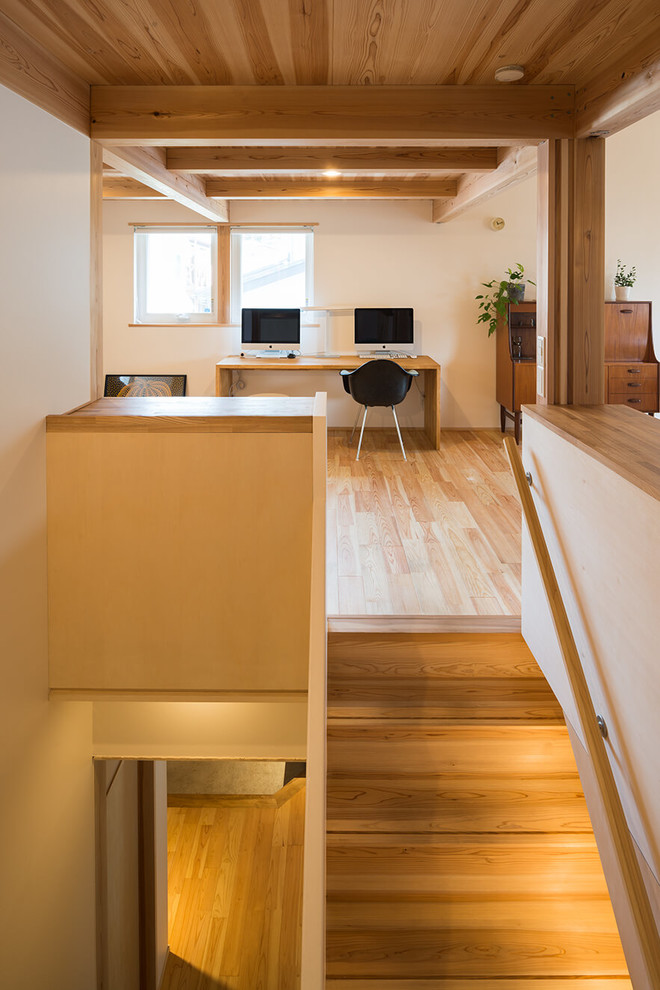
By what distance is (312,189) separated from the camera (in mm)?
6141

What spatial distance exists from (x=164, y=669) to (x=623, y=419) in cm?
186

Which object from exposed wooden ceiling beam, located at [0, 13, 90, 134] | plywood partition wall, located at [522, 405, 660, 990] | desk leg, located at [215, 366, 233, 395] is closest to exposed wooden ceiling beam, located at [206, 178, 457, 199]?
desk leg, located at [215, 366, 233, 395]

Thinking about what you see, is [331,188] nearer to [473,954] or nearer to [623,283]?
[623,283]

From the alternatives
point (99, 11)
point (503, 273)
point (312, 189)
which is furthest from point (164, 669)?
point (503, 273)

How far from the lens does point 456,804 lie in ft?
8.87

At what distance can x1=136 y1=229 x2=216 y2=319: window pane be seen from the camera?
299 inches

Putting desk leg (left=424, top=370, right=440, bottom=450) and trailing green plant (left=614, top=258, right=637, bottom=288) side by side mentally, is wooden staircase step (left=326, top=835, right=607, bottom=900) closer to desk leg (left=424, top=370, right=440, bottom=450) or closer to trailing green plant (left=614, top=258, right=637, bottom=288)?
desk leg (left=424, top=370, right=440, bottom=450)

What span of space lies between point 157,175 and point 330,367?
2.77 metres

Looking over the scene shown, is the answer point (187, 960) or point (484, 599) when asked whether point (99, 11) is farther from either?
point (187, 960)

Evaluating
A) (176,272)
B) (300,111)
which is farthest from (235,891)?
(176,272)

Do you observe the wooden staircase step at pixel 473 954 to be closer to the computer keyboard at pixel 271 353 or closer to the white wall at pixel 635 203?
the computer keyboard at pixel 271 353

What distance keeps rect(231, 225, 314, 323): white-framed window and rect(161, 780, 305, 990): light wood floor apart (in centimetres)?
445

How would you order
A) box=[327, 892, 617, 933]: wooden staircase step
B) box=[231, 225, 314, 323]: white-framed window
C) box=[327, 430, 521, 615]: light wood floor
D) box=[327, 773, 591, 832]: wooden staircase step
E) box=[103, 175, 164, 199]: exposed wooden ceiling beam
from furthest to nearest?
box=[231, 225, 314, 323]: white-framed window
box=[103, 175, 164, 199]: exposed wooden ceiling beam
box=[327, 430, 521, 615]: light wood floor
box=[327, 773, 591, 832]: wooden staircase step
box=[327, 892, 617, 933]: wooden staircase step

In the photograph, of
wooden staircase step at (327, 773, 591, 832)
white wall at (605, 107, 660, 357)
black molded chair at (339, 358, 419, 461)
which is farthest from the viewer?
white wall at (605, 107, 660, 357)
